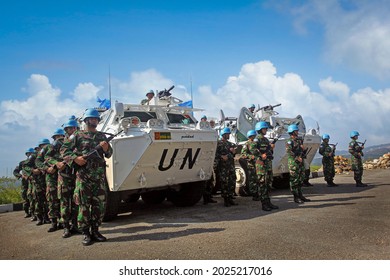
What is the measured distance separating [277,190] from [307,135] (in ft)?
6.00

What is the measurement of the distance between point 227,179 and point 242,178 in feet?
5.95

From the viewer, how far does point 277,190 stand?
989cm

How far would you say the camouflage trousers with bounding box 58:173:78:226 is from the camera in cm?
497

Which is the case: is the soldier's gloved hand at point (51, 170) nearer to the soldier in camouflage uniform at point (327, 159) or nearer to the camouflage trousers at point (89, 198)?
the camouflage trousers at point (89, 198)

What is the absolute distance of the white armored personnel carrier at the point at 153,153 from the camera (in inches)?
212

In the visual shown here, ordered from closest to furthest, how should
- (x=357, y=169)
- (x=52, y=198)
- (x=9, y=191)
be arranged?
(x=52, y=198) → (x=357, y=169) → (x=9, y=191)

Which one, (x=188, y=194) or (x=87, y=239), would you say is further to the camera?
(x=188, y=194)

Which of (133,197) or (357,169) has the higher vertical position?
(357,169)

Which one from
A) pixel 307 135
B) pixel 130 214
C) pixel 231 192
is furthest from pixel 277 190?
pixel 130 214

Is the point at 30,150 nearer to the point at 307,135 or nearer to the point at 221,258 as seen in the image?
the point at 221,258

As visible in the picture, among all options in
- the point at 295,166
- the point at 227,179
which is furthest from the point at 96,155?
the point at 295,166

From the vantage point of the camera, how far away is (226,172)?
726cm

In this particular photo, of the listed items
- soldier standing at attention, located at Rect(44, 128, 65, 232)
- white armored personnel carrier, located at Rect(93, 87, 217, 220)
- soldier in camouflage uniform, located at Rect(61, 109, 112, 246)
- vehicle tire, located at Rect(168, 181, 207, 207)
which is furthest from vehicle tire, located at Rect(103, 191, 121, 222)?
vehicle tire, located at Rect(168, 181, 207, 207)

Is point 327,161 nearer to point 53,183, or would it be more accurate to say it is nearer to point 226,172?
point 226,172
